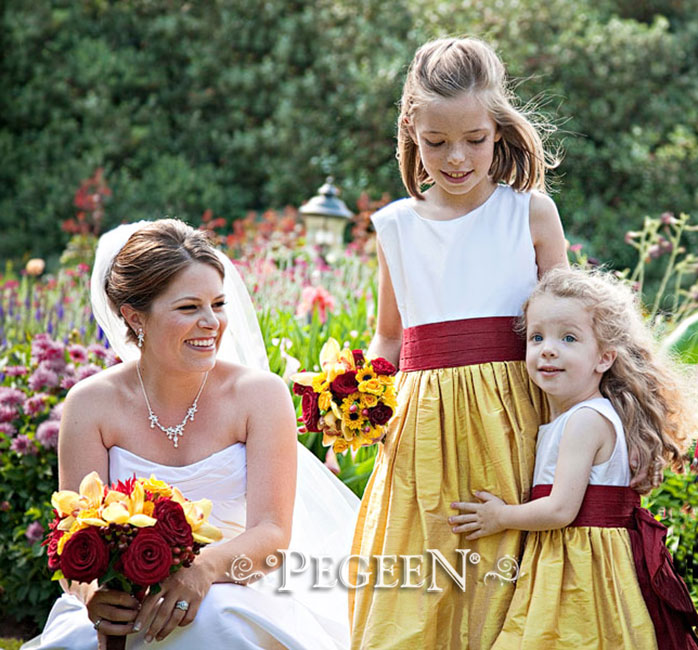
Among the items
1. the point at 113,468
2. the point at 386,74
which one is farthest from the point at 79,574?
the point at 386,74

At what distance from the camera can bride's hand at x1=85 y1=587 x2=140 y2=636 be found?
2.60 metres

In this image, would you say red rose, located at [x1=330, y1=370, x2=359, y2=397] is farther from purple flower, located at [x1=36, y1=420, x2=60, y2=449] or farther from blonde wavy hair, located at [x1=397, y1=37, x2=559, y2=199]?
purple flower, located at [x1=36, y1=420, x2=60, y2=449]

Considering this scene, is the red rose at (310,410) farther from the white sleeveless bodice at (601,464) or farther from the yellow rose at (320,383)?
the white sleeveless bodice at (601,464)

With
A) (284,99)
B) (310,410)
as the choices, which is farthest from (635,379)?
(284,99)

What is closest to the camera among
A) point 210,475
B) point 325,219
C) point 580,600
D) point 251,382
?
point 580,600

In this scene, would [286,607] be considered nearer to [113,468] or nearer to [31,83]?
[113,468]

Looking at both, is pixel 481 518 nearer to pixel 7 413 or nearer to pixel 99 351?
pixel 99 351

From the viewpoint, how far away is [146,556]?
2439 mm

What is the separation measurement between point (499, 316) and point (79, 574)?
1.40 m

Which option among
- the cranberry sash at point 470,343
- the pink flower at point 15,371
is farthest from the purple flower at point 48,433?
the cranberry sash at point 470,343

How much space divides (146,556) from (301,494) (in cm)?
106

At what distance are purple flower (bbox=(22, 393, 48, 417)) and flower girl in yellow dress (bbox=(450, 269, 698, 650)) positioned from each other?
86.4 inches

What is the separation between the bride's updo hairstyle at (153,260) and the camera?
3.02 metres

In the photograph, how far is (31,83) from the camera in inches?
520
